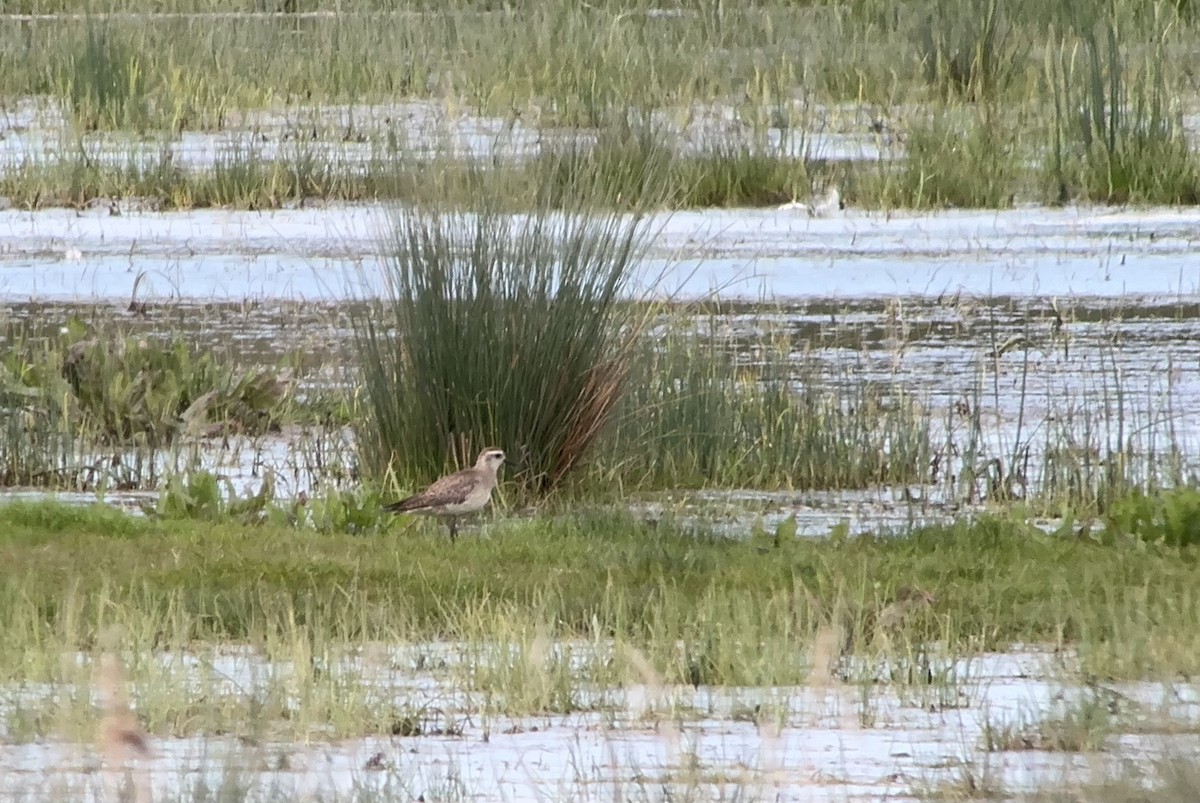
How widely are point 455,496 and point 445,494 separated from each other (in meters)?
0.03

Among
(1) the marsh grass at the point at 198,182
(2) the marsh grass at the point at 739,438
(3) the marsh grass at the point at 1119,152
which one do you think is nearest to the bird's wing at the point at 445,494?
(2) the marsh grass at the point at 739,438

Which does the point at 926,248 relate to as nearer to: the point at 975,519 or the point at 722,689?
the point at 975,519

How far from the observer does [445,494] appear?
23.2 feet

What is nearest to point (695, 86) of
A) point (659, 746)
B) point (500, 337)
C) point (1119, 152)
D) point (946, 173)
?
point (946, 173)

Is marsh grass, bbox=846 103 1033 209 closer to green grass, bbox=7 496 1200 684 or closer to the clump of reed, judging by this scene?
the clump of reed

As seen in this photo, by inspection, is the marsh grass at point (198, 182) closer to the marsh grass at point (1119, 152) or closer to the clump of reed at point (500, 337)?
the marsh grass at point (1119, 152)

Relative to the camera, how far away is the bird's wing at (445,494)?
7.06 metres

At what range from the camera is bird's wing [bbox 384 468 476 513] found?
7062mm

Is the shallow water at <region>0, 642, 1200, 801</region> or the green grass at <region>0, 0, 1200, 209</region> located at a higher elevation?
the shallow water at <region>0, 642, 1200, 801</region>

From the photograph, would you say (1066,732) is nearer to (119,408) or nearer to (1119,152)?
(119,408)

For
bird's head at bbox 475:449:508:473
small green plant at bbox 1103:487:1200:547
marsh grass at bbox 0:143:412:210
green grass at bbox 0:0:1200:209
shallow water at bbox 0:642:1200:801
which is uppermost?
shallow water at bbox 0:642:1200:801

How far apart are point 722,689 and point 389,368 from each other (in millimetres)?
3286

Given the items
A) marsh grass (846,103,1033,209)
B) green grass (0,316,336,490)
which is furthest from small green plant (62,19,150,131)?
green grass (0,316,336,490)

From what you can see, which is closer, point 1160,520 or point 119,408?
point 1160,520
